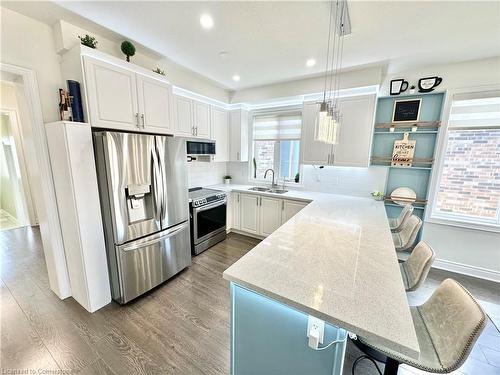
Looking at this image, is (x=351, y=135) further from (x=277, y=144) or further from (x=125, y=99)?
(x=125, y=99)

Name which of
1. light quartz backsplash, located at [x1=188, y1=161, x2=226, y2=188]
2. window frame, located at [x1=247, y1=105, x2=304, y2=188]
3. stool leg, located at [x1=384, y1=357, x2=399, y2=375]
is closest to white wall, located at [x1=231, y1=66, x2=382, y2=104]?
window frame, located at [x1=247, y1=105, x2=304, y2=188]

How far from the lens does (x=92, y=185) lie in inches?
74.8

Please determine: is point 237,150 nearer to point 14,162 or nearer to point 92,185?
point 92,185

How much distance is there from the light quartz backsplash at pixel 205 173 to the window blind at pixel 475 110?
12.5 ft

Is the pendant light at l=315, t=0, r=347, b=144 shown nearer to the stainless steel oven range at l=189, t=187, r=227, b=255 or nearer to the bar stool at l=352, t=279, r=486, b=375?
the bar stool at l=352, t=279, r=486, b=375

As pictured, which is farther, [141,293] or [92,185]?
[141,293]

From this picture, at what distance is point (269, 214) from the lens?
354 centimetres

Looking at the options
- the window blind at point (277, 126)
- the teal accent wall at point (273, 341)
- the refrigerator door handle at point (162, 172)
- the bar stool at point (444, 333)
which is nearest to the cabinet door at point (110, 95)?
the refrigerator door handle at point (162, 172)

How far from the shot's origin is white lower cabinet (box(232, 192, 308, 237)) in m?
3.36

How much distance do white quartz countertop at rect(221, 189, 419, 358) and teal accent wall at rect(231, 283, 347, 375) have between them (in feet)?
0.25

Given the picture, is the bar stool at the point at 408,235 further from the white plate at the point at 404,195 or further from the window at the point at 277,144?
the window at the point at 277,144

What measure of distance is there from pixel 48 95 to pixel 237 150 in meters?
2.66

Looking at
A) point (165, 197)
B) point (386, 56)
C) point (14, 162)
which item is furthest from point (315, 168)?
point (14, 162)

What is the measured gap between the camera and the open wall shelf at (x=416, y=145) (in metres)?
2.75
